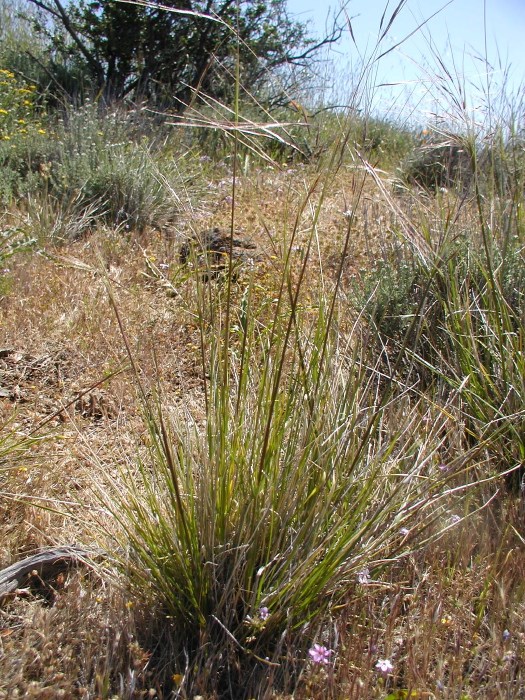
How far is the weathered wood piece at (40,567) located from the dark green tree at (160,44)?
5.82 meters

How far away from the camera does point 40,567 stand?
1.90m

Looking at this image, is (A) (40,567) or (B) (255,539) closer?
(B) (255,539)

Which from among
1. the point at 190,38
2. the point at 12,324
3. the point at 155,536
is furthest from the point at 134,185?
the point at 155,536

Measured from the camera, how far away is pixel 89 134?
551 cm

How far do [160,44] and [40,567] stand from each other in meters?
6.68

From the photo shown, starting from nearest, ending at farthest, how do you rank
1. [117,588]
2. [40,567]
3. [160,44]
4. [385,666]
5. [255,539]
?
[385,666] < [255,539] < [117,588] < [40,567] < [160,44]

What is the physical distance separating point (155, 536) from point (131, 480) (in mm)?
240

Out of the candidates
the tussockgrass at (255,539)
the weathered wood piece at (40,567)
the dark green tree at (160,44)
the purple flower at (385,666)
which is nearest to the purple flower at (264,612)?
the tussockgrass at (255,539)

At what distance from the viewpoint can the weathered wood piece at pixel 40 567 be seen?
6.02 ft

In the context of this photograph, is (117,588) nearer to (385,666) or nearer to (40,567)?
(40,567)

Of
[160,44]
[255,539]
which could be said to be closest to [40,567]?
[255,539]

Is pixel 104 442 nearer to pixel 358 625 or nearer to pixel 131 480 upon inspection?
pixel 131 480

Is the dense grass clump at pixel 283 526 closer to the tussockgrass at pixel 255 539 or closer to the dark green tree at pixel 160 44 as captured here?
the tussockgrass at pixel 255 539

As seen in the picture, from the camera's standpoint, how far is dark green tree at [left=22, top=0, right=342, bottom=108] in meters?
7.08
